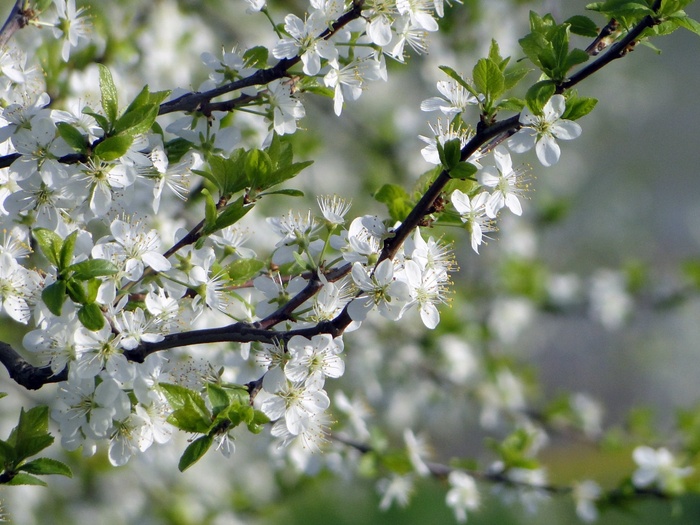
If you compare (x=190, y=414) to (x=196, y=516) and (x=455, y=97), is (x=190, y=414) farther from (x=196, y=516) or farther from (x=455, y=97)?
(x=196, y=516)

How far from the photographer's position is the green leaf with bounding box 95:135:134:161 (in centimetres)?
119

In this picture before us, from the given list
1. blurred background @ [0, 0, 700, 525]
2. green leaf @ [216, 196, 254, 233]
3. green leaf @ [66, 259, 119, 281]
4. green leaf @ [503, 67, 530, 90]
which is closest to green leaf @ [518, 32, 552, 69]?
green leaf @ [503, 67, 530, 90]

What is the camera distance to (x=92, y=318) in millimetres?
1165

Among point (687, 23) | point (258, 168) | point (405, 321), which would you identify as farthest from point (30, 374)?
point (405, 321)

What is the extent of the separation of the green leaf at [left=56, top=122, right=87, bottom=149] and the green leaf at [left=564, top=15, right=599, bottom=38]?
0.86m

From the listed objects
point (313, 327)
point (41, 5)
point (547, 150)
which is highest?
point (547, 150)

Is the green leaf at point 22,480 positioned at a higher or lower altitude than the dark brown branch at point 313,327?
lower

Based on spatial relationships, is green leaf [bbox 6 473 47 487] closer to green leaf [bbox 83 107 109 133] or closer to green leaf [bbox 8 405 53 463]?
green leaf [bbox 8 405 53 463]

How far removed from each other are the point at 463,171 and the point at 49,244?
66cm

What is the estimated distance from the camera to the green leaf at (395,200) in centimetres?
137

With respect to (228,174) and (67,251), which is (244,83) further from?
(67,251)

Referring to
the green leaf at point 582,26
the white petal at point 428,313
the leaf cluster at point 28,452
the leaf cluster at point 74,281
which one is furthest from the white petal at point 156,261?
the green leaf at point 582,26

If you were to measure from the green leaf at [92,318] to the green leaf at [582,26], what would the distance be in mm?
939

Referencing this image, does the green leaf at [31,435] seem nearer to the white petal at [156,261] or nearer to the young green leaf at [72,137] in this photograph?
the white petal at [156,261]
